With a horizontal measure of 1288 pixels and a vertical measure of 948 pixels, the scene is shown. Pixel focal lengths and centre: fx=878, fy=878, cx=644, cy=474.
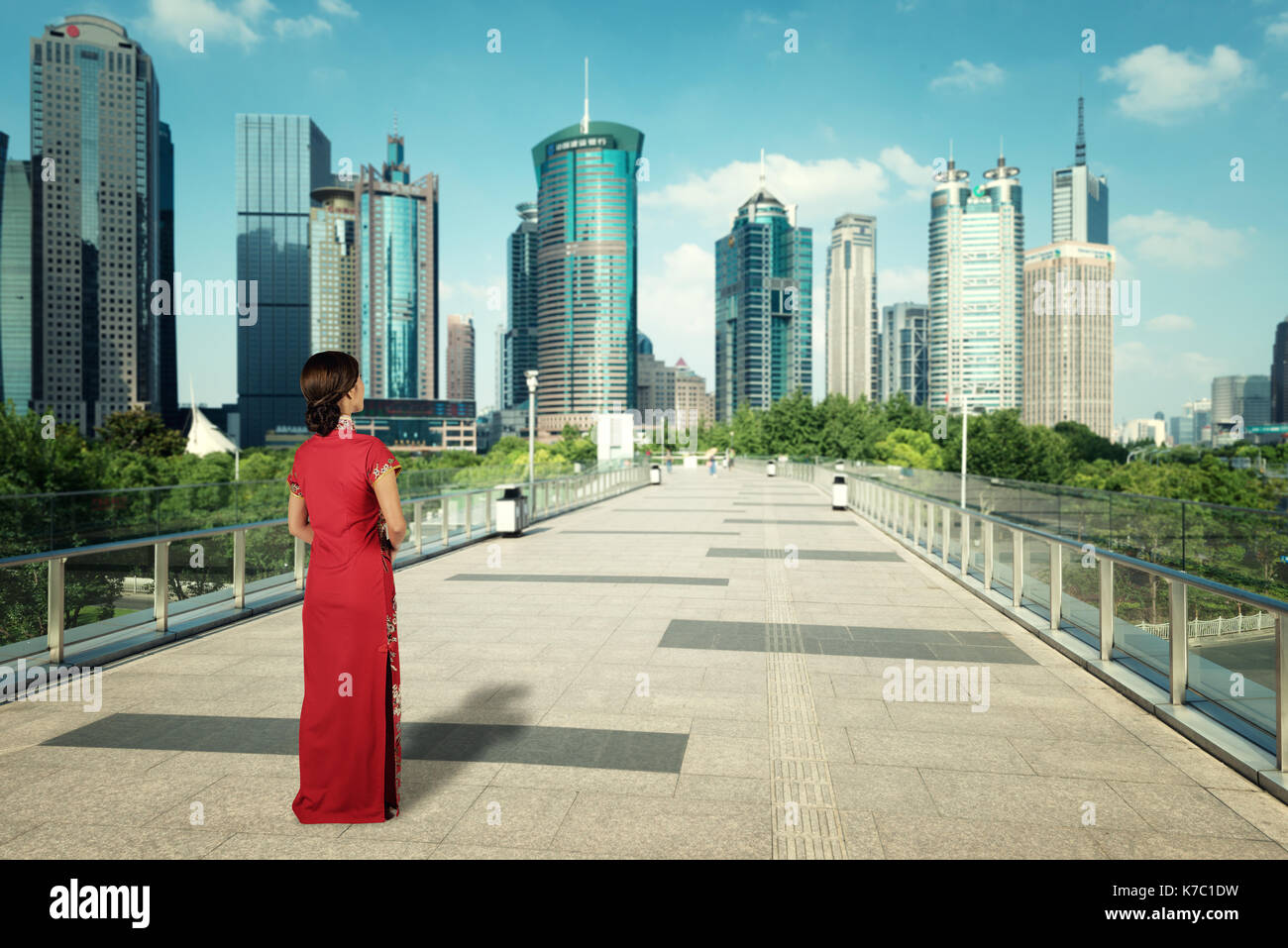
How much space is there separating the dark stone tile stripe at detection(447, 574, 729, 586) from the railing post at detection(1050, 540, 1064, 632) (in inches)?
156

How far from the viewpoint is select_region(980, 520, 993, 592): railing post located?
32.7ft

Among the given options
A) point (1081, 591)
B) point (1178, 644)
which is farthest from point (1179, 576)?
point (1081, 591)

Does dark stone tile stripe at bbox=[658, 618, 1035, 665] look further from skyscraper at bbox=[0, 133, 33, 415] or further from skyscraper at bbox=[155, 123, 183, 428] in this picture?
skyscraper at bbox=[155, 123, 183, 428]

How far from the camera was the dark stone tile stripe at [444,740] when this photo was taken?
4.63 meters

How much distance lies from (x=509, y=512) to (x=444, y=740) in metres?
12.0

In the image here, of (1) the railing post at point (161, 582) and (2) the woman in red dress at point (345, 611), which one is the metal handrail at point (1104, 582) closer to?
(2) the woman in red dress at point (345, 611)

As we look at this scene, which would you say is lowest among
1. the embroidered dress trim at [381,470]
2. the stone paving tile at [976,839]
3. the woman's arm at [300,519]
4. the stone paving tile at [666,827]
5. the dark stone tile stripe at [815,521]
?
the dark stone tile stripe at [815,521]

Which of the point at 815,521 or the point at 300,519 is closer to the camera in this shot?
the point at 300,519

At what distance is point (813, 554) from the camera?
46.7 feet

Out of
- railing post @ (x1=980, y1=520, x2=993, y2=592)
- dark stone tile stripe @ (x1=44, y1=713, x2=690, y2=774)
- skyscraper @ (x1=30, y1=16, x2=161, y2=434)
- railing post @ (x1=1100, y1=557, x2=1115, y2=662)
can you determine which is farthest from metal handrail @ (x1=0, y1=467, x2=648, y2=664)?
skyscraper @ (x1=30, y1=16, x2=161, y2=434)

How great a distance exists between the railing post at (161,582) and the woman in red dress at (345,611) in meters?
4.52

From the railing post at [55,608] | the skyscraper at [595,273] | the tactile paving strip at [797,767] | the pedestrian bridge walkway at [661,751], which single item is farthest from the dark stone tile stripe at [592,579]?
the skyscraper at [595,273]

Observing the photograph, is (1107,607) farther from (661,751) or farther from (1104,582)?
(661,751)
